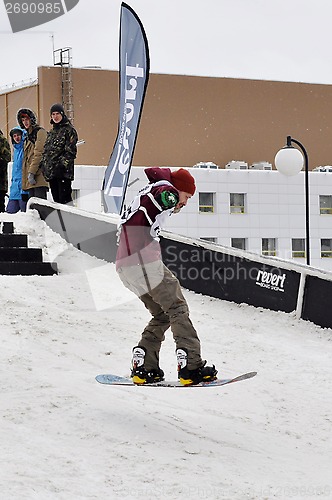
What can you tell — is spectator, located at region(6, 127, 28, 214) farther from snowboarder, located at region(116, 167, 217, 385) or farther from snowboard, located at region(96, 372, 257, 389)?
snowboard, located at region(96, 372, 257, 389)

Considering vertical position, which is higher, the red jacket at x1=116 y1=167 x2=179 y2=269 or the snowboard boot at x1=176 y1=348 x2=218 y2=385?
the red jacket at x1=116 y1=167 x2=179 y2=269

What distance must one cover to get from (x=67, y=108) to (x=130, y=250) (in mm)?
43776

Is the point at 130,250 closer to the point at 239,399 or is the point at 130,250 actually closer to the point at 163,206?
the point at 163,206

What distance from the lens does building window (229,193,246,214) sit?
158 ft

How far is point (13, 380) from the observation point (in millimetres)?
5898

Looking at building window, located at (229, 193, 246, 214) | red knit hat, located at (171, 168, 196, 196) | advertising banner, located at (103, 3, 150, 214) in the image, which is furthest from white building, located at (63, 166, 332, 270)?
red knit hat, located at (171, 168, 196, 196)

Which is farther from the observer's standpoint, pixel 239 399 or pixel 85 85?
pixel 85 85

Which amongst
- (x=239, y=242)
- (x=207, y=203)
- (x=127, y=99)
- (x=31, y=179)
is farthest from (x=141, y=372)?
(x=239, y=242)

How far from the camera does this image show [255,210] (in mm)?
48688

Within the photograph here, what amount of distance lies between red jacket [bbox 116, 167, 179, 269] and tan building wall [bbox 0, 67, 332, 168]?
43.9 metres

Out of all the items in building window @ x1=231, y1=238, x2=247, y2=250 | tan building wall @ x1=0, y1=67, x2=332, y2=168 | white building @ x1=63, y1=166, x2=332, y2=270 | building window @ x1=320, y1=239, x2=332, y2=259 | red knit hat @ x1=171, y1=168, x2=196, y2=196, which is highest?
tan building wall @ x1=0, y1=67, x2=332, y2=168

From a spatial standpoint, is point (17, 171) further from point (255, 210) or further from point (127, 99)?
point (255, 210)

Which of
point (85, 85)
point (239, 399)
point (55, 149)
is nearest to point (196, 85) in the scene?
point (85, 85)

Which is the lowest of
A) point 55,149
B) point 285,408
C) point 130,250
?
point 285,408
